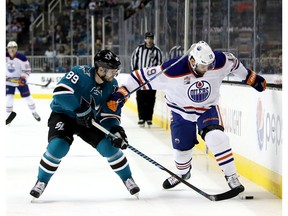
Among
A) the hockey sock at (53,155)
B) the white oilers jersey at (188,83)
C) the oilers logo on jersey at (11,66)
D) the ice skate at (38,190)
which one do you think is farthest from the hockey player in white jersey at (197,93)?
the oilers logo on jersey at (11,66)

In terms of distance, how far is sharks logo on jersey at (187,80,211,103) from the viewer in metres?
4.74

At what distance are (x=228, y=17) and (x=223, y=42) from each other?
28 cm

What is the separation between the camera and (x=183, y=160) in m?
4.96

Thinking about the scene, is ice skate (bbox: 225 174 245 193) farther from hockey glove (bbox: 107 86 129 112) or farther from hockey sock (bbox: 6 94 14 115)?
hockey sock (bbox: 6 94 14 115)

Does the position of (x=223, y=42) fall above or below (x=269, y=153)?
above

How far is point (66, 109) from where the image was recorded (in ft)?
14.5

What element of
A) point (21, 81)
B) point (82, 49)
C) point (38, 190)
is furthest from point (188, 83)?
point (82, 49)

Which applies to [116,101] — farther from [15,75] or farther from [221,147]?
[15,75]

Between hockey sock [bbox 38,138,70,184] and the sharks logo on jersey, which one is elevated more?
the sharks logo on jersey

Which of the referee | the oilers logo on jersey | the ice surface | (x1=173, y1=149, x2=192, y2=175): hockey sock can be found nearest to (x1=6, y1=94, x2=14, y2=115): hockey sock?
the oilers logo on jersey

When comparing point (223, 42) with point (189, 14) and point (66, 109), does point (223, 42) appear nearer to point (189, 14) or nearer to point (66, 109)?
point (189, 14)

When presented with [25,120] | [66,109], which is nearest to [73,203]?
[66,109]

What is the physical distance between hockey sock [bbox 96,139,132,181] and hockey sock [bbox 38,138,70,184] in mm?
200

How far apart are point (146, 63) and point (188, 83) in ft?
16.9
